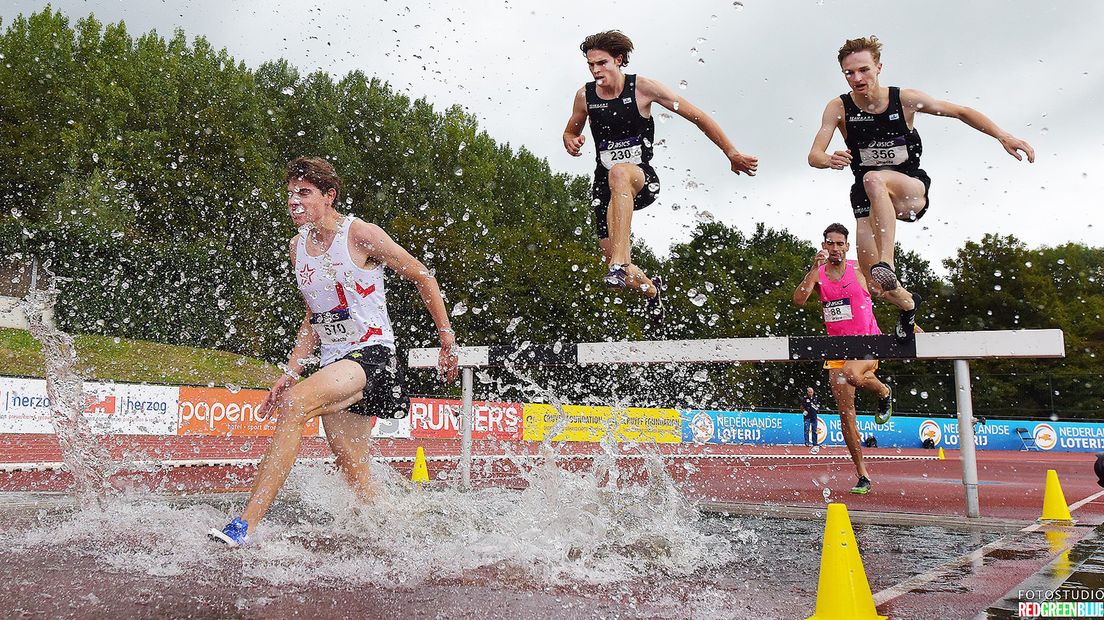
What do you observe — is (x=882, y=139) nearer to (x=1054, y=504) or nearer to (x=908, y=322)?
(x=908, y=322)

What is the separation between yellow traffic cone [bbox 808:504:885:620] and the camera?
293 cm

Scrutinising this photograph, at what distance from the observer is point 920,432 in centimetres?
3025

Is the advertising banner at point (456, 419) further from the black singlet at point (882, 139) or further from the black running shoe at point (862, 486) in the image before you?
the black singlet at point (882, 139)

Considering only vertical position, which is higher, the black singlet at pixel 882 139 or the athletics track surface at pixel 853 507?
the black singlet at pixel 882 139

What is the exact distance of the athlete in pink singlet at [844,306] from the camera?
756cm

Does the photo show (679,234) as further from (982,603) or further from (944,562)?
(982,603)

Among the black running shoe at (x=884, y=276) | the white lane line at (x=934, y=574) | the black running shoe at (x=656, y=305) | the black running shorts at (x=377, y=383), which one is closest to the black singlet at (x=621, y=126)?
the black running shoe at (x=656, y=305)

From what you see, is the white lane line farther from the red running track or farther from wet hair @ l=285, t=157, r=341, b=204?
wet hair @ l=285, t=157, r=341, b=204

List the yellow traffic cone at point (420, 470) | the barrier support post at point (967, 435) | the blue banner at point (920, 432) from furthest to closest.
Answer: the blue banner at point (920, 432)
the yellow traffic cone at point (420, 470)
the barrier support post at point (967, 435)

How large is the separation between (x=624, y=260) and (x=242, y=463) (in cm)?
985

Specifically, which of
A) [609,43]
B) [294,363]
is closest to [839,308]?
[609,43]

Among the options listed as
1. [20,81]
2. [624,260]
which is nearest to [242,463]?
[624,260]

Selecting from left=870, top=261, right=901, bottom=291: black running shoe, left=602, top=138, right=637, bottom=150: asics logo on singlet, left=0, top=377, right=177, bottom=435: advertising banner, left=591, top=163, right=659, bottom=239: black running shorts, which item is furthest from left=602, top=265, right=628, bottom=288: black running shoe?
left=0, top=377, right=177, bottom=435: advertising banner

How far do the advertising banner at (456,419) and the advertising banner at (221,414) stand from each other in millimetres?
3150
